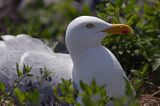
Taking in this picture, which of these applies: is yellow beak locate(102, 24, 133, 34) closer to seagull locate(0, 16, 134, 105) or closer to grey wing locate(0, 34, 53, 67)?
seagull locate(0, 16, 134, 105)

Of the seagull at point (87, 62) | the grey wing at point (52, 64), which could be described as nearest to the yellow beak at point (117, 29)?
the seagull at point (87, 62)

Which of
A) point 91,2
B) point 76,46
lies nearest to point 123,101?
point 76,46

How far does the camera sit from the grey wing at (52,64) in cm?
431

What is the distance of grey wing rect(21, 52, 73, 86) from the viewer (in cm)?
431

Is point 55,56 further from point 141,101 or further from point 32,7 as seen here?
point 32,7

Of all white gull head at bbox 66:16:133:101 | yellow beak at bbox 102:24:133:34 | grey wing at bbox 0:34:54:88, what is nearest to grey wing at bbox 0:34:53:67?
grey wing at bbox 0:34:54:88

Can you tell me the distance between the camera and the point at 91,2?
9586 mm

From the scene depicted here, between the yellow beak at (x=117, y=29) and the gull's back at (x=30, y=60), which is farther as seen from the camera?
the gull's back at (x=30, y=60)

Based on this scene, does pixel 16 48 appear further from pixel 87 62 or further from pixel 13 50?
pixel 87 62

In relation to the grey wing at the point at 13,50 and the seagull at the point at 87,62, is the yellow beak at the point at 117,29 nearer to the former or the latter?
the seagull at the point at 87,62

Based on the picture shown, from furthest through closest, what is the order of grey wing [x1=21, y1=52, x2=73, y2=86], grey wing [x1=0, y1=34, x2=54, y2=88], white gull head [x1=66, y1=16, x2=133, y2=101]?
grey wing [x1=0, y1=34, x2=54, y2=88], grey wing [x1=21, y1=52, x2=73, y2=86], white gull head [x1=66, y1=16, x2=133, y2=101]

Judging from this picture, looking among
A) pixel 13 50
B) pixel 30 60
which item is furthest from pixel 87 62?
pixel 13 50

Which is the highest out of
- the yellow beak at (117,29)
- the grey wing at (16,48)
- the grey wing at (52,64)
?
the yellow beak at (117,29)

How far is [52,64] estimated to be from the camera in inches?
173
